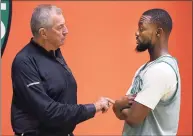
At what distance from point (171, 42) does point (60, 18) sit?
1.28 m

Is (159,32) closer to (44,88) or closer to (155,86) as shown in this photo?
(155,86)

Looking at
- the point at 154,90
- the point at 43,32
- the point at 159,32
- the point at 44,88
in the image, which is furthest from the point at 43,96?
the point at 159,32

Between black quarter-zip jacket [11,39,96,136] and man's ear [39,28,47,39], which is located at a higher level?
man's ear [39,28,47,39]

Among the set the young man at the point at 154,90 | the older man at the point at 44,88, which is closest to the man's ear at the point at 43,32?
the older man at the point at 44,88

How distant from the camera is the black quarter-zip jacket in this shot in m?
1.77

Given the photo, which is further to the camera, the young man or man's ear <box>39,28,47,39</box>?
man's ear <box>39,28,47,39</box>

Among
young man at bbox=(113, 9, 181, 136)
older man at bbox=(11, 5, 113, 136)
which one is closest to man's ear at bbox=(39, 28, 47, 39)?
older man at bbox=(11, 5, 113, 136)

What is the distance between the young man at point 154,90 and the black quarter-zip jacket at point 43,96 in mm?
248

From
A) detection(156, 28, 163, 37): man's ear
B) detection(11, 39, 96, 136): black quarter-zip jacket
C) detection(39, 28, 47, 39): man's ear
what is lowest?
detection(11, 39, 96, 136): black quarter-zip jacket

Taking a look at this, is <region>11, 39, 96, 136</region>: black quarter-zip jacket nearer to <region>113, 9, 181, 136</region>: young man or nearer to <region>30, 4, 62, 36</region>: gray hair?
<region>30, 4, 62, 36</region>: gray hair

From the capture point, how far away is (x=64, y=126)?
1889 mm

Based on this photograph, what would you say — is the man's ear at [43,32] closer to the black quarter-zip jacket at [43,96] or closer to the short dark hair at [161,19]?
the black quarter-zip jacket at [43,96]

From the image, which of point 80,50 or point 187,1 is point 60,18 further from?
point 187,1

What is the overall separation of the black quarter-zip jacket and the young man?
0.81ft
